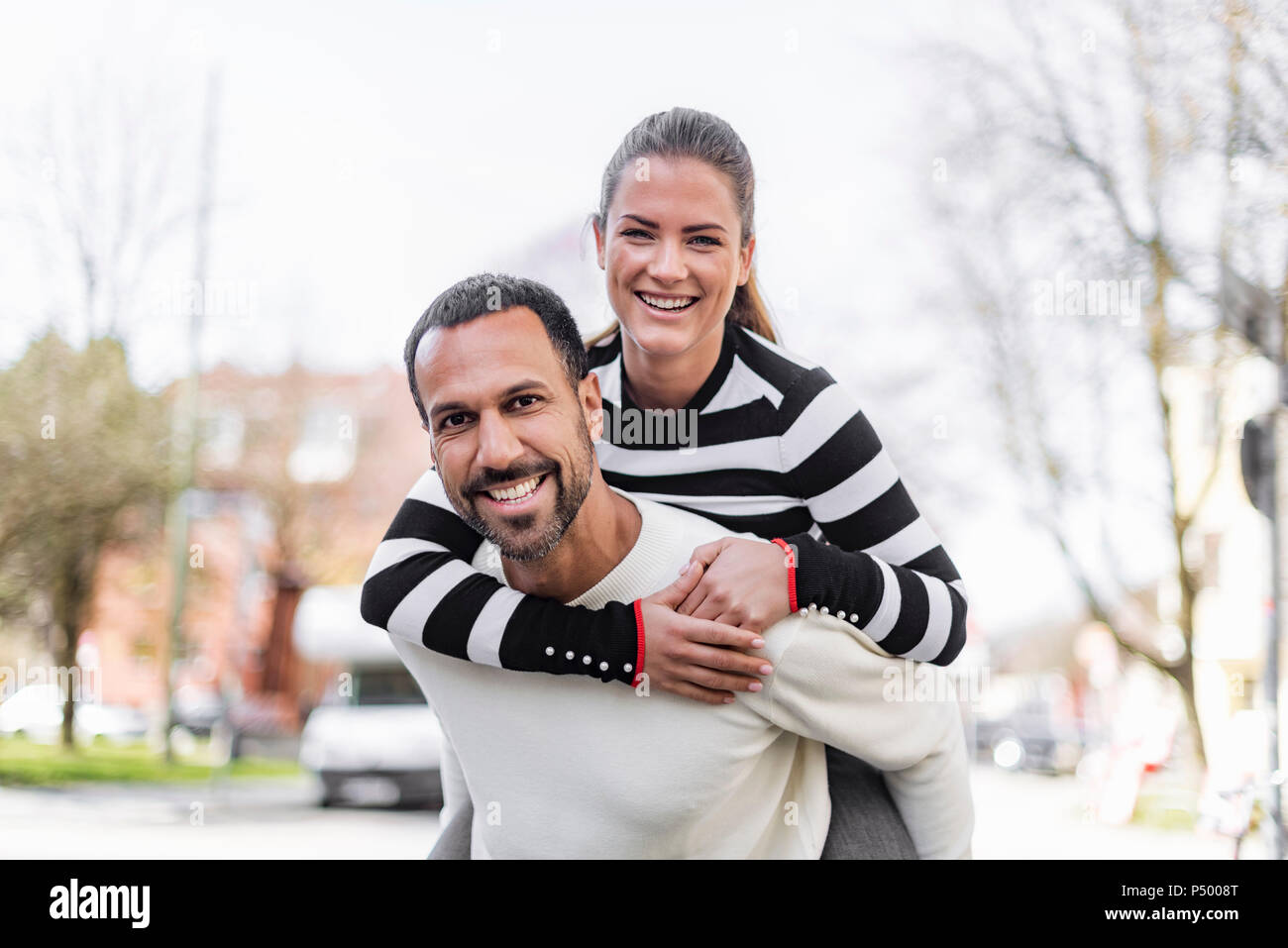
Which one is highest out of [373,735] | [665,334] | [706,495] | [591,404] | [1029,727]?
[665,334]

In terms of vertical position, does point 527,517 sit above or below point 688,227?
below

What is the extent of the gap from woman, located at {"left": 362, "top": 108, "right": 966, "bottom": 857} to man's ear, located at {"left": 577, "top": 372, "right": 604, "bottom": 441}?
0.49 feet

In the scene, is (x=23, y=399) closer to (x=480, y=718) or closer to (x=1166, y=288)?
(x=1166, y=288)

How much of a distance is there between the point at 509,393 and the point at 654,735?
1.60 feet

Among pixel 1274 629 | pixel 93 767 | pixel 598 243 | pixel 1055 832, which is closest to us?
pixel 598 243

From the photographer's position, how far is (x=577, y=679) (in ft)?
5.04

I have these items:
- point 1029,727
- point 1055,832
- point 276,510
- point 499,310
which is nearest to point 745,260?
point 499,310

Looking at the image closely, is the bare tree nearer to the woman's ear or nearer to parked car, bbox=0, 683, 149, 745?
the woman's ear

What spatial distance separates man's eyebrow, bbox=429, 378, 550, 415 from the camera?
1.46 meters

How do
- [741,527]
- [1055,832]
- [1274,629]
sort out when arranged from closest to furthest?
[741,527] < [1274,629] < [1055,832]

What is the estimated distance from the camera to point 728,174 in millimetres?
1729

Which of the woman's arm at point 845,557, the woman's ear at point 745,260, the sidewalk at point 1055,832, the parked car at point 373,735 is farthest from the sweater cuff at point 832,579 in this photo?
the parked car at point 373,735

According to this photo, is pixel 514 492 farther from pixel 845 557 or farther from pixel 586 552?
pixel 845 557

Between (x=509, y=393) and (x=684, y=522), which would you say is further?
(x=684, y=522)
